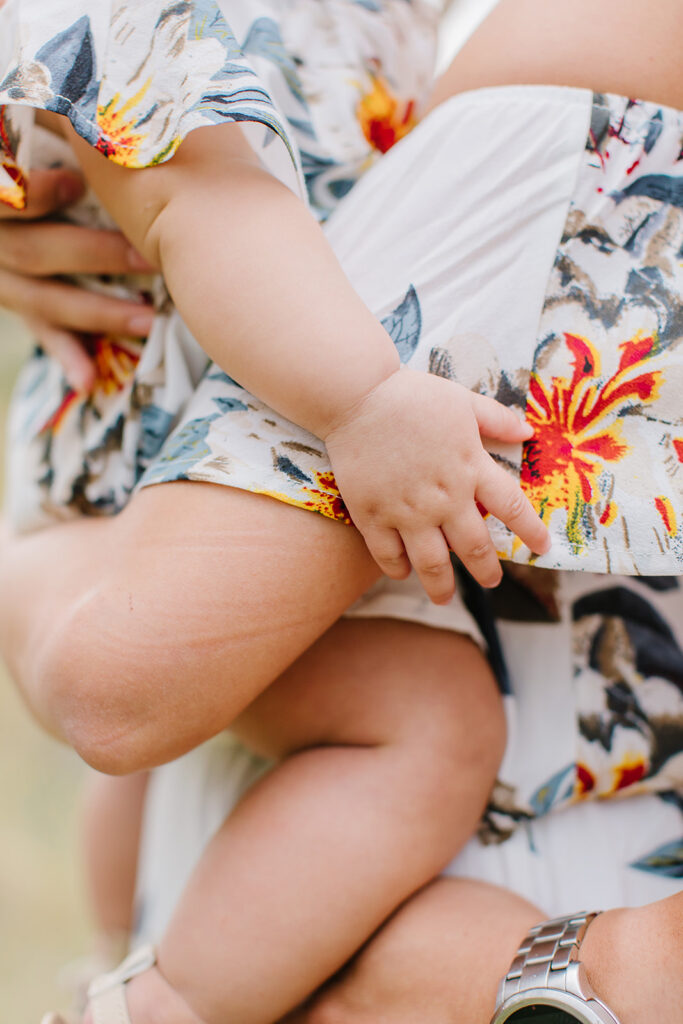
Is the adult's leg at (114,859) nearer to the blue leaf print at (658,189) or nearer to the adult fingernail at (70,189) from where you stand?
the adult fingernail at (70,189)

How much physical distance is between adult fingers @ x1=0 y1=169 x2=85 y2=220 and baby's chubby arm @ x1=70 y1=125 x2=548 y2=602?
203 millimetres

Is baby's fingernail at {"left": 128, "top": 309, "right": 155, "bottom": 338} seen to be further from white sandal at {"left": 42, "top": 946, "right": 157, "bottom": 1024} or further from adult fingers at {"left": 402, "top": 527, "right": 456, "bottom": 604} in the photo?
white sandal at {"left": 42, "top": 946, "right": 157, "bottom": 1024}

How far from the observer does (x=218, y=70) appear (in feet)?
1.71

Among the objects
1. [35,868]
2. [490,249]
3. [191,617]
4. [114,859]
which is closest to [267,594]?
[191,617]

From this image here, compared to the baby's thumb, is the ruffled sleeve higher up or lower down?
higher up

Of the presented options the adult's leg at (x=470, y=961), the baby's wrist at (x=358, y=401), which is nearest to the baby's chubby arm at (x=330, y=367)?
the baby's wrist at (x=358, y=401)

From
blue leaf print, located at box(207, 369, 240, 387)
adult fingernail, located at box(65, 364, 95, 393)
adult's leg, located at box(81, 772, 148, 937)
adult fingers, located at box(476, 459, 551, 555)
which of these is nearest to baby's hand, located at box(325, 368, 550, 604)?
adult fingers, located at box(476, 459, 551, 555)

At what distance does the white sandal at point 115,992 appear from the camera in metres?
0.63

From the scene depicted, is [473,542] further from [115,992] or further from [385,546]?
[115,992]

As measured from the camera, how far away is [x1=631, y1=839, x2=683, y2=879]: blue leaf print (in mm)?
694

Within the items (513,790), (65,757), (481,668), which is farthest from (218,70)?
(65,757)

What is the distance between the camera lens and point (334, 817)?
638 mm

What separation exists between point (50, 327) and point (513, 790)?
608mm

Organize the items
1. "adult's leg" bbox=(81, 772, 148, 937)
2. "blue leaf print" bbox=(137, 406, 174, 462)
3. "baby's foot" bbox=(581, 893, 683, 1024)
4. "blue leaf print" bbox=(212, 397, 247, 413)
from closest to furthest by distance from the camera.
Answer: "baby's foot" bbox=(581, 893, 683, 1024), "blue leaf print" bbox=(212, 397, 247, 413), "blue leaf print" bbox=(137, 406, 174, 462), "adult's leg" bbox=(81, 772, 148, 937)
